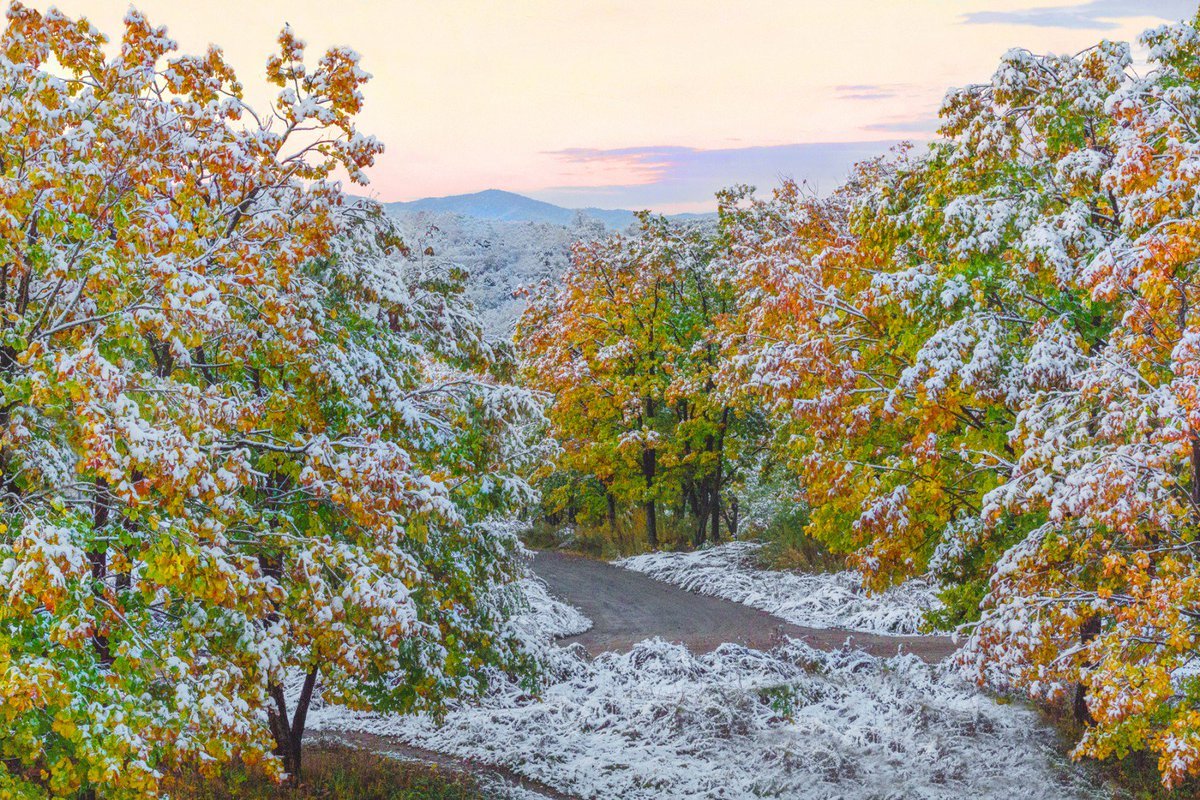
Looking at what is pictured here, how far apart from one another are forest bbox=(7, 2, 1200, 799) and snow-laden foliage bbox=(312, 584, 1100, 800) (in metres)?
0.26

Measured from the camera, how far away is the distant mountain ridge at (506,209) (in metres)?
88.5

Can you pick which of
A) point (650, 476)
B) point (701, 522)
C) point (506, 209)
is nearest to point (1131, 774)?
point (650, 476)

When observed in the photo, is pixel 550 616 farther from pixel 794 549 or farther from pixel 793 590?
pixel 794 549

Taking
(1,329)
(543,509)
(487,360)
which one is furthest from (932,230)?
(543,509)

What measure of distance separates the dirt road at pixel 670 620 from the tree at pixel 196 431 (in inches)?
376

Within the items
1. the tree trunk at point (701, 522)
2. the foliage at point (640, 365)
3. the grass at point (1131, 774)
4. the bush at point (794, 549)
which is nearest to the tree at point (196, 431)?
the grass at point (1131, 774)

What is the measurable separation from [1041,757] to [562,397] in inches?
809

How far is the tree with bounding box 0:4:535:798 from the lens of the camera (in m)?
5.70

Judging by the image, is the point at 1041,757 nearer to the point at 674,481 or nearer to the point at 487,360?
the point at 487,360

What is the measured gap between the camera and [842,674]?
15.4 meters

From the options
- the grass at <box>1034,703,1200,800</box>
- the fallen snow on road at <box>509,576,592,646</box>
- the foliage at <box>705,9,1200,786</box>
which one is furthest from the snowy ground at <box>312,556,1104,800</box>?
the fallen snow on road at <box>509,576,592,646</box>

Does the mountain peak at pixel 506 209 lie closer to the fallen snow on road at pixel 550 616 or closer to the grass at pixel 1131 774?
the fallen snow on road at pixel 550 616

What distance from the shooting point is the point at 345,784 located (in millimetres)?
11086

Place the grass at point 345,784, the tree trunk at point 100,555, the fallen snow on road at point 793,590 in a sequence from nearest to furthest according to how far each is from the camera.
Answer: the tree trunk at point 100,555
the grass at point 345,784
the fallen snow on road at point 793,590
